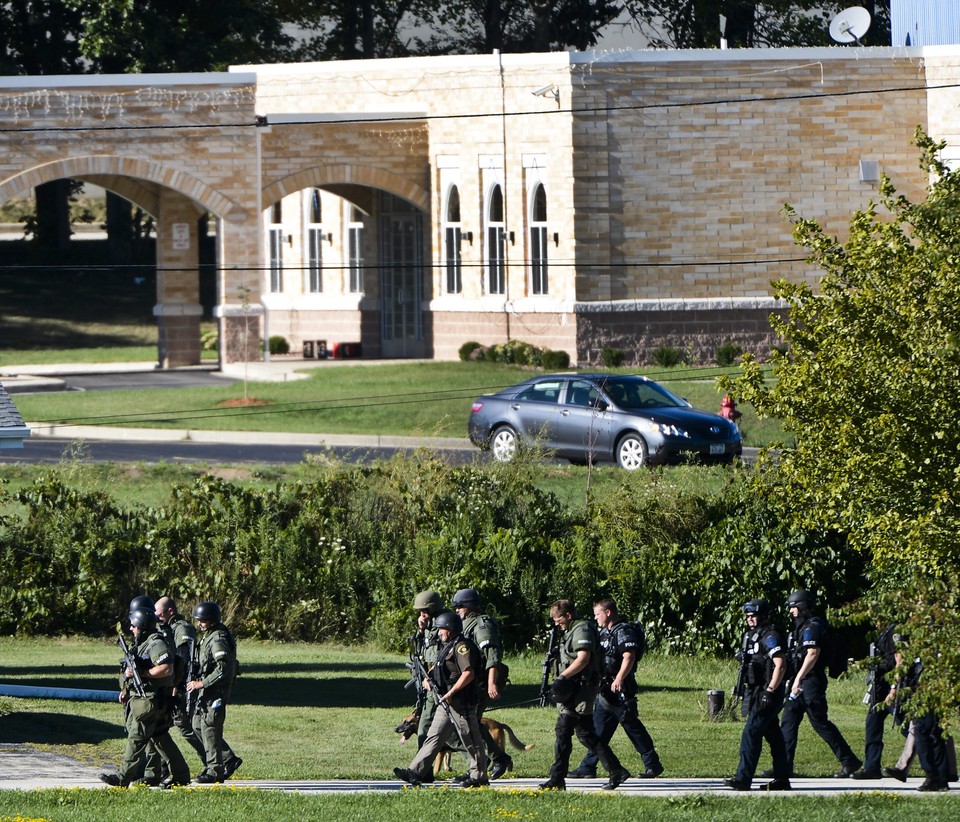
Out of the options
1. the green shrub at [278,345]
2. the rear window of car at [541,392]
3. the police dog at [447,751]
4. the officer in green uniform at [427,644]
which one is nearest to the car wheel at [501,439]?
the rear window of car at [541,392]

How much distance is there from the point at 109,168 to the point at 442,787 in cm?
2968

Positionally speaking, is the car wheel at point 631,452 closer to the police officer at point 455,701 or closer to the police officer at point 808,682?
the police officer at point 808,682

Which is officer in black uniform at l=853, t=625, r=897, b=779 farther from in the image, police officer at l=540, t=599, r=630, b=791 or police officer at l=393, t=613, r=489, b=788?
police officer at l=393, t=613, r=489, b=788

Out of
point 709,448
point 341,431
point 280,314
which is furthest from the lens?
point 280,314

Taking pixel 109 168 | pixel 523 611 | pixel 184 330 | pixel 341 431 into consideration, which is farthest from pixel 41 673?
pixel 184 330

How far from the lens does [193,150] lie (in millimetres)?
40531

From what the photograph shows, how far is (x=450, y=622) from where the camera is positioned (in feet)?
41.1

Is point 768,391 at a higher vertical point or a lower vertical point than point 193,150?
lower

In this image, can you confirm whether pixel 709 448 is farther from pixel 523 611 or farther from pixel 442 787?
pixel 442 787

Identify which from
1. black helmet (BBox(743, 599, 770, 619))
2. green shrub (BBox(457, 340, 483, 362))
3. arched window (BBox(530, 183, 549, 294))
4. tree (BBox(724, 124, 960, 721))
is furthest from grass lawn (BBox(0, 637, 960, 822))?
arched window (BBox(530, 183, 549, 294))

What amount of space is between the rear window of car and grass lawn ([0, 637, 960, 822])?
7870 millimetres

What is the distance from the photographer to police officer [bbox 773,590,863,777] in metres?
13.2

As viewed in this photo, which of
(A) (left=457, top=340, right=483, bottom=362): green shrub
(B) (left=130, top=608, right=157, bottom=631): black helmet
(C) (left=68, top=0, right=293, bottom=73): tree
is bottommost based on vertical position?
(B) (left=130, top=608, right=157, bottom=631): black helmet

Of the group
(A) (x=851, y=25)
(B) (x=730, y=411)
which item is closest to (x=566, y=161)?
(A) (x=851, y=25)
